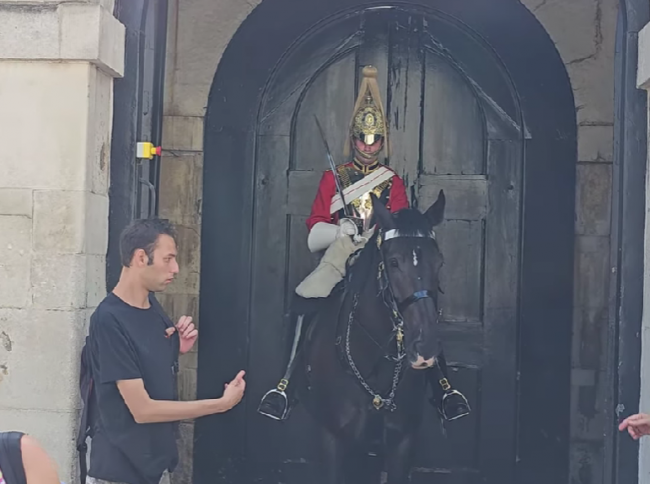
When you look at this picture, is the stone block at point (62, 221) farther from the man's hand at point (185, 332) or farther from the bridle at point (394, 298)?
the bridle at point (394, 298)

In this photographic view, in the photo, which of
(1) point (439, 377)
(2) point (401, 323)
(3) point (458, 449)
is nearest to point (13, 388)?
(2) point (401, 323)

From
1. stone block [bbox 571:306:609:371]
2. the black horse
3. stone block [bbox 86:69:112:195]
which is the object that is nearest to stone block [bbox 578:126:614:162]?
stone block [bbox 571:306:609:371]

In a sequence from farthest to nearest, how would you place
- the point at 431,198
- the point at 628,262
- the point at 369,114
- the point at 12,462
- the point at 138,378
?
the point at 431,198
the point at 369,114
the point at 628,262
the point at 138,378
the point at 12,462

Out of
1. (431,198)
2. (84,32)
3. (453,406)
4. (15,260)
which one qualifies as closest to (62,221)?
(15,260)

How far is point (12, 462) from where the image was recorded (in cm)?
233

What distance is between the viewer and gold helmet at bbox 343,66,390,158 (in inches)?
199

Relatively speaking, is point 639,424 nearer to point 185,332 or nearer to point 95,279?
point 185,332

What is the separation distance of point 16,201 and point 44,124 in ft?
1.21

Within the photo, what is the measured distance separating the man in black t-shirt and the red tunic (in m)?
1.79

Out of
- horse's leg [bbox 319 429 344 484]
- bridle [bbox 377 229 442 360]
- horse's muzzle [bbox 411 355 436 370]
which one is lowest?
horse's leg [bbox 319 429 344 484]

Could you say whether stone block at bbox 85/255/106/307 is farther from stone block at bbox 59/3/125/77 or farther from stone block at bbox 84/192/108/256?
stone block at bbox 59/3/125/77

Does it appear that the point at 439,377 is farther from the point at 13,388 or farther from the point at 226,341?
the point at 13,388

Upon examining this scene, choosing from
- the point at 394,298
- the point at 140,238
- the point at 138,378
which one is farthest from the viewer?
the point at 394,298

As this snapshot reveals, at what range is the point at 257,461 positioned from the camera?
559 cm
